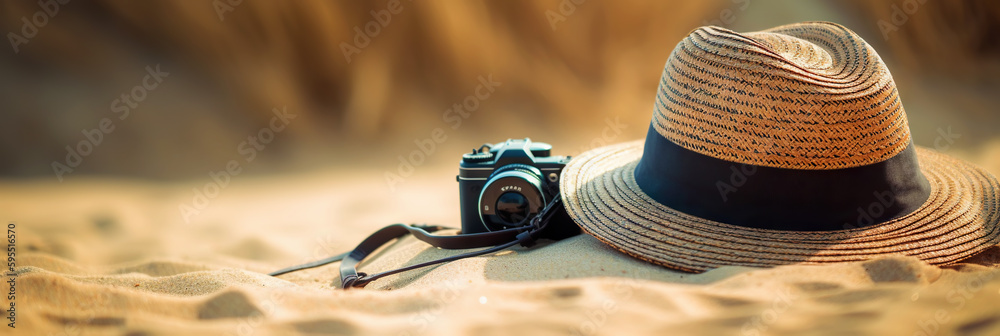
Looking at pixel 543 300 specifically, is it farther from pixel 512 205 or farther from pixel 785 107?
pixel 785 107

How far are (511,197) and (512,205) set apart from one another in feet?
0.06

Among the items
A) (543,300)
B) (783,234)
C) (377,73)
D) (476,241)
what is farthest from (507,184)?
(377,73)

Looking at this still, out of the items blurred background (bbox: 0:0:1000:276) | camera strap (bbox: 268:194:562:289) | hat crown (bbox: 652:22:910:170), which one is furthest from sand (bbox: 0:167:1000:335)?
blurred background (bbox: 0:0:1000:276)

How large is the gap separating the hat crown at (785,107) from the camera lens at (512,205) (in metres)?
0.39

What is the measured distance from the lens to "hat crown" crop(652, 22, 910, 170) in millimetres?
1168

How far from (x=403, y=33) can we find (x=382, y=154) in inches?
25.1

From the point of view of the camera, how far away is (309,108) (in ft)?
10.3

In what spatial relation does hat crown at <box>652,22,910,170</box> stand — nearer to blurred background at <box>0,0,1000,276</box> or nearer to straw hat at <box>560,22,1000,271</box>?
straw hat at <box>560,22,1000,271</box>

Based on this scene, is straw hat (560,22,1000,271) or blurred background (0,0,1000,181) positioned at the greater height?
blurred background (0,0,1000,181)

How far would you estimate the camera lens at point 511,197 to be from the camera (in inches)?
59.0

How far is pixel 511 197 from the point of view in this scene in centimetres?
151

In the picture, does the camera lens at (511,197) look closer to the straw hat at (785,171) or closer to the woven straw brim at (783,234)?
the woven straw brim at (783,234)

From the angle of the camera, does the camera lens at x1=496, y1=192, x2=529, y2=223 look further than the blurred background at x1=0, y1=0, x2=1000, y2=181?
No

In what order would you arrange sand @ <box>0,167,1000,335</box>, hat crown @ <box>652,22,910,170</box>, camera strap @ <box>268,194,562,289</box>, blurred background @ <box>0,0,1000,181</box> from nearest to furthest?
sand @ <box>0,167,1000,335</box> → hat crown @ <box>652,22,910,170</box> → camera strap @ <box>268,194,562,289</box> → blurred background @ <box>0,0,1000,181</box>
